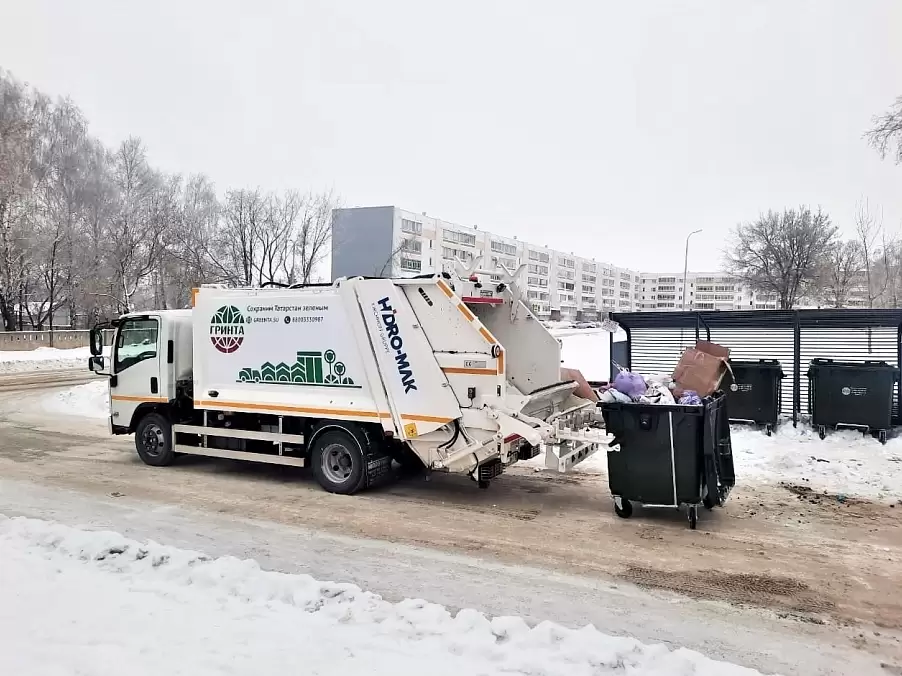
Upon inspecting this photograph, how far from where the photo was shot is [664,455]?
639cm

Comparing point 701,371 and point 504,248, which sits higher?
point 504,248

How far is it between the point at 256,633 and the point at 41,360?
30884mm

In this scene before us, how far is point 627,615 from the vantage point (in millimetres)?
4535

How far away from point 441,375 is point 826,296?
3849 cm

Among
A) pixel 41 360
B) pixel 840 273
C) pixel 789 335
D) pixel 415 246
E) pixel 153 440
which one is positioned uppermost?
pixel 415 246

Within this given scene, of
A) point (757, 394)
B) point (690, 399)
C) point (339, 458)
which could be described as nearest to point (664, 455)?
point (690, 399)

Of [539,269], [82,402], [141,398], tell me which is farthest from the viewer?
[539,269]

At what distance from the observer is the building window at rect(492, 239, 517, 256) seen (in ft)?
286

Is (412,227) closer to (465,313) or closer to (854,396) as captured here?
(854,396)

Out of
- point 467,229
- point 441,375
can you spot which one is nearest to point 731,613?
point 441,375

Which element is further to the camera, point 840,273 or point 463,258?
point 463,258

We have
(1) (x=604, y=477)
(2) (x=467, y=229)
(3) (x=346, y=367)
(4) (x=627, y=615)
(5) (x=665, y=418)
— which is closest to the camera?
(4) (x=627, y=615)

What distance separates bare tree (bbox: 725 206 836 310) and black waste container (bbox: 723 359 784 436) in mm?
32300

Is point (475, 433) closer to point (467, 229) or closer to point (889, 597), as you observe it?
point (889, 597)
